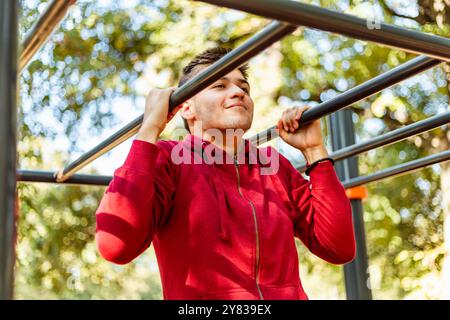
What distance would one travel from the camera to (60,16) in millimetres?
1060

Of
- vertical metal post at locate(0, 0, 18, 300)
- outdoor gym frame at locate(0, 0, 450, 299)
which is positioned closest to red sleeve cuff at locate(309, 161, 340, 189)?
outdoor gym frame at locate(0, 0, 450, 299)

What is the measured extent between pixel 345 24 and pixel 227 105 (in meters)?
0.66

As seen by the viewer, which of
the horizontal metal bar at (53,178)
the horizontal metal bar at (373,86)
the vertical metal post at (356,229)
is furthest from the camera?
the vertical metal post at (356,229)

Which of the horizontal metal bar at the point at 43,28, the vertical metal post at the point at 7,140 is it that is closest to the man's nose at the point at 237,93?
the horizontal metal bar at the point at 43,28

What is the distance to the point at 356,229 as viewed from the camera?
8.82 ft

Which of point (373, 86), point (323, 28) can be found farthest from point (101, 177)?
point (323, 28)

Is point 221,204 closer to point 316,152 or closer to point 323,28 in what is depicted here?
point 316,152

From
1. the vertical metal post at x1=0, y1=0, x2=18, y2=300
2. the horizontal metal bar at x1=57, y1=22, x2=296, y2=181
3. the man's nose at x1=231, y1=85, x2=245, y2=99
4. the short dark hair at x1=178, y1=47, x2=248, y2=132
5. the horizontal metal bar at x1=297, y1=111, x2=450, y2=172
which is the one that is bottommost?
the vertical metal post at x1=0, y1=0, x2=18, y2=300

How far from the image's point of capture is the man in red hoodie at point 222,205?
1419mm

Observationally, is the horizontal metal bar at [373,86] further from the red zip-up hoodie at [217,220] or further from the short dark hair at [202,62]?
the short dark hair at [202,62]

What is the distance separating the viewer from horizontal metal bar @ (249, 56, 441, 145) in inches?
48.8

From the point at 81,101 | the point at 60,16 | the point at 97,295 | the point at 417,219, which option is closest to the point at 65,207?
the point at 81,101

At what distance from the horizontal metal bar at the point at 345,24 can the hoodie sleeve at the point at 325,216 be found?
55cm

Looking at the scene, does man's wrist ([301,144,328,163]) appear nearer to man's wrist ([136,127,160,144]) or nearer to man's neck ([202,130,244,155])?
man's neck ([202,130,244,155])
